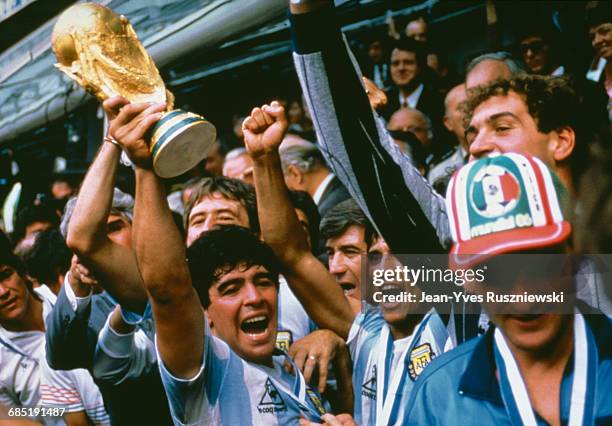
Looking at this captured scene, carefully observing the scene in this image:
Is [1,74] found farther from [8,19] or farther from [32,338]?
[32,338]

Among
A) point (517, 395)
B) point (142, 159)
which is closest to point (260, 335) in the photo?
point (142, 159)

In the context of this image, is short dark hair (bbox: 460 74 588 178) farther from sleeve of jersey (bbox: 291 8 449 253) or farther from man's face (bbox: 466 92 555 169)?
sleeve of jersey (bbox: 291 8 449 253)

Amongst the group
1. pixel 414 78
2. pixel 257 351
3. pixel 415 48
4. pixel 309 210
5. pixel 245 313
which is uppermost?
pixel 415 48

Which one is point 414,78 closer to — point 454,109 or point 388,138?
point 454,109

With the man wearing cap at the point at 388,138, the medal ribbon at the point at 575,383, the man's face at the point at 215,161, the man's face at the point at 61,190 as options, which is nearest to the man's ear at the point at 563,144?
the man wearing cap at the point at 388,138

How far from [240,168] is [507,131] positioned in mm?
2027

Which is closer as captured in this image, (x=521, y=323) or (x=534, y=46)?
(x=521, y=323)

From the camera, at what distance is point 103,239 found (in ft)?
8.66

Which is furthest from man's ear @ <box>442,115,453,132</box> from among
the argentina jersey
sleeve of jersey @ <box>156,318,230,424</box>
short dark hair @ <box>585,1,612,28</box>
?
sleeve of jersey @ <box>156,318,230,424</box>

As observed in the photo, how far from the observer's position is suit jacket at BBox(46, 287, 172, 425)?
2867 mm

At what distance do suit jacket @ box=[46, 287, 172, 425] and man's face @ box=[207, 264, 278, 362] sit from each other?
1.18 feet

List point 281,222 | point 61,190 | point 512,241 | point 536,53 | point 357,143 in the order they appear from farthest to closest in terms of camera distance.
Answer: point 61,190 < point 536,53 < point 281,222 < point 357,143 < point 512,241

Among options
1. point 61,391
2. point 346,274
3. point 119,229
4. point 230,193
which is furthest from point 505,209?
point 61,391

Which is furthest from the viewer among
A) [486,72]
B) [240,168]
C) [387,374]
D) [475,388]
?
[240,168]
